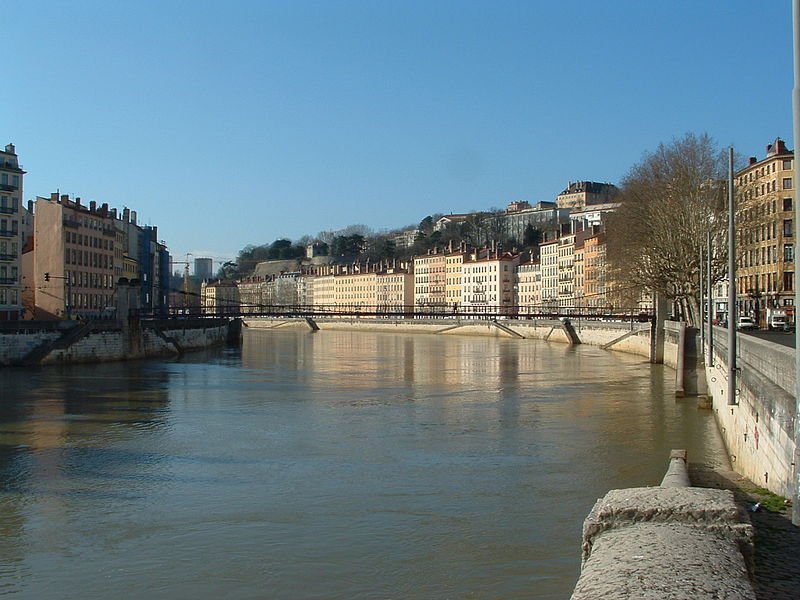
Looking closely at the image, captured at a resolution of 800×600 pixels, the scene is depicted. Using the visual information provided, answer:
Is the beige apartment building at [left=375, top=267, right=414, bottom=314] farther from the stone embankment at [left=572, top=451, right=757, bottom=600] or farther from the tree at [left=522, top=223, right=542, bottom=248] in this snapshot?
the stone embankment at [left=572, top=451, right=757, bottom=600]

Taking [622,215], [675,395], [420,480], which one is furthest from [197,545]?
[622,215]

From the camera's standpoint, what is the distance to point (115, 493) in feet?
52.8

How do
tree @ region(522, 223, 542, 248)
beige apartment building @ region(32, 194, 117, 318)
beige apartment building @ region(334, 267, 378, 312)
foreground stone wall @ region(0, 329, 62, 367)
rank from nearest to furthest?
foreground stone wall @ region(0, 329, 62, 367) → beige apartment building @ region(32, 194, 117, 318) → tree @ region(522, 223, 542, 248) → beige apartment building @ region(334, 267, 378, 312)

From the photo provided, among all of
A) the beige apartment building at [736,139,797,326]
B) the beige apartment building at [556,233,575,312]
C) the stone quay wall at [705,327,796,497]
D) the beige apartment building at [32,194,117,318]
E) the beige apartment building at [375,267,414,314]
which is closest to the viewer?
the stone quay wall at [705,327,796,497]

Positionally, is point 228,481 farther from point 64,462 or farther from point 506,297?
point 506,297

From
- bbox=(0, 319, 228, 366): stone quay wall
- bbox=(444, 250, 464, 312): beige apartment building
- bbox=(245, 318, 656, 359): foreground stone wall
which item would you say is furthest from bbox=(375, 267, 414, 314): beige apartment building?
bbox=(0, 319, 228, 366): stone quay wall

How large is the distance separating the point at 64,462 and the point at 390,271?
145946 millimetres

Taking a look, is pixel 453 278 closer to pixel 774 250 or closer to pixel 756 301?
pixel 756 301

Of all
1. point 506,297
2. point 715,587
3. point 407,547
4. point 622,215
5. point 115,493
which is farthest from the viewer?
point 506,297

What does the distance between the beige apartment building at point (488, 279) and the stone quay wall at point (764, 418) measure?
368 feet

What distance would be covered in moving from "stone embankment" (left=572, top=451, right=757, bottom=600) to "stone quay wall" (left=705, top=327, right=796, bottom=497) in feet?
13.6

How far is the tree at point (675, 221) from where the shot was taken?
50.6 metres

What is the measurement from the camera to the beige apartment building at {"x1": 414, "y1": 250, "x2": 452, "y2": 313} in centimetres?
15050

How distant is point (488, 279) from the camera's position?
138375mm
